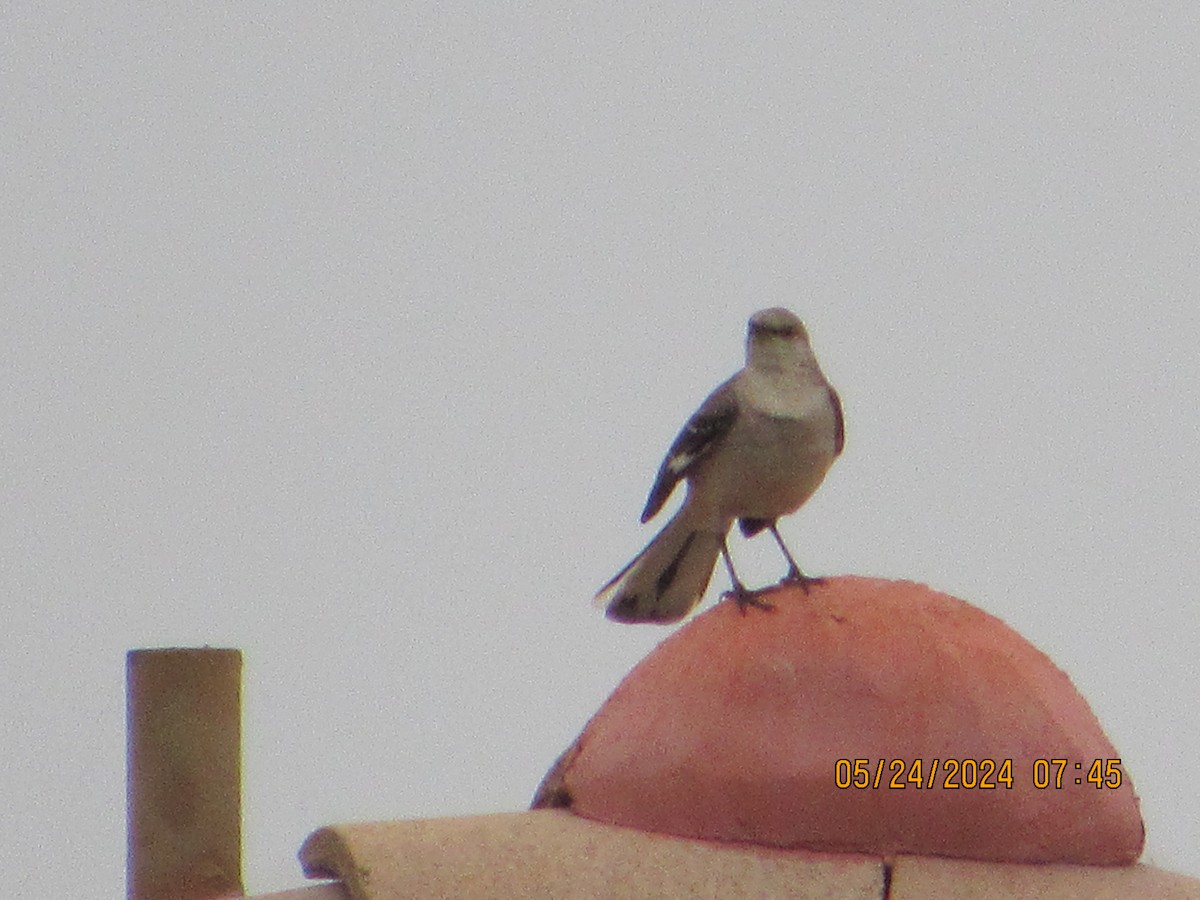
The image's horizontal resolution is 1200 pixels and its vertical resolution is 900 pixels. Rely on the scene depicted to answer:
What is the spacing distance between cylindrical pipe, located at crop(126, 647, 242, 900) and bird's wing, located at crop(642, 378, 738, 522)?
6.43 ft

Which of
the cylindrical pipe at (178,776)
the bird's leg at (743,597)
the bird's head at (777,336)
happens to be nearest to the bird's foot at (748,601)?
the bird's leg at (743,597)

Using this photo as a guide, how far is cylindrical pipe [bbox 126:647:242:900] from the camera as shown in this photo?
155 inches

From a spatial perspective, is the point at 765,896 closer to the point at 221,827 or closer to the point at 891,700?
the point at 891,700

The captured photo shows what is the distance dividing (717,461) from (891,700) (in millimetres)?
2183

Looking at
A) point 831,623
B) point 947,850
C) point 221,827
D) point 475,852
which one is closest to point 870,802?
point 947,850

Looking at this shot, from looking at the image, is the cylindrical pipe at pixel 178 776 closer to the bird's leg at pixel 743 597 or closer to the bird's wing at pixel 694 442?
the bird's leg at pixel 743 597

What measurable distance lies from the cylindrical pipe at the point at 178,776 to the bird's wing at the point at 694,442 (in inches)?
77.2
